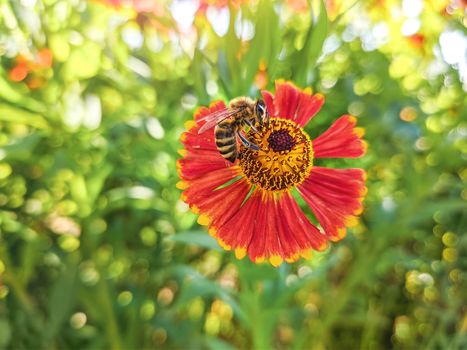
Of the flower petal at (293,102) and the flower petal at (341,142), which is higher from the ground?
the flower petal at (293,102)

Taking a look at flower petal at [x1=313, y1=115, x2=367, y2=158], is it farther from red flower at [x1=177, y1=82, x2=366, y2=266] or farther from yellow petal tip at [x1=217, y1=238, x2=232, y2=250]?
yellow petal tip at [x1=217, y1=238, x2=232, y2=250]

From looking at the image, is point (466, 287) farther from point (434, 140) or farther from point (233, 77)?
point (233, 77)

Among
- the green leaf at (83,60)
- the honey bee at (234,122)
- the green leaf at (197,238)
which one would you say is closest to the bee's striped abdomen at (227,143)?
the honey bee at (234,122)

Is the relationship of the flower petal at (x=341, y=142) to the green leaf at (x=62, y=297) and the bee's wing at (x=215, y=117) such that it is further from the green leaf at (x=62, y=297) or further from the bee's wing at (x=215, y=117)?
the green leaf at (x=62, y=297)

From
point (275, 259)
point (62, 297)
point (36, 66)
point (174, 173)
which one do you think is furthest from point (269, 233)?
point (62, 297)

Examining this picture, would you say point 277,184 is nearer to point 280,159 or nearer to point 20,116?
point 280,159

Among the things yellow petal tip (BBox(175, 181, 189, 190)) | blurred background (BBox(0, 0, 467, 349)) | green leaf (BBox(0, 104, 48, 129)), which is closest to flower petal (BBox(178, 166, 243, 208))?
yellow petal tip (BBox(175, 181, 189, 190))
